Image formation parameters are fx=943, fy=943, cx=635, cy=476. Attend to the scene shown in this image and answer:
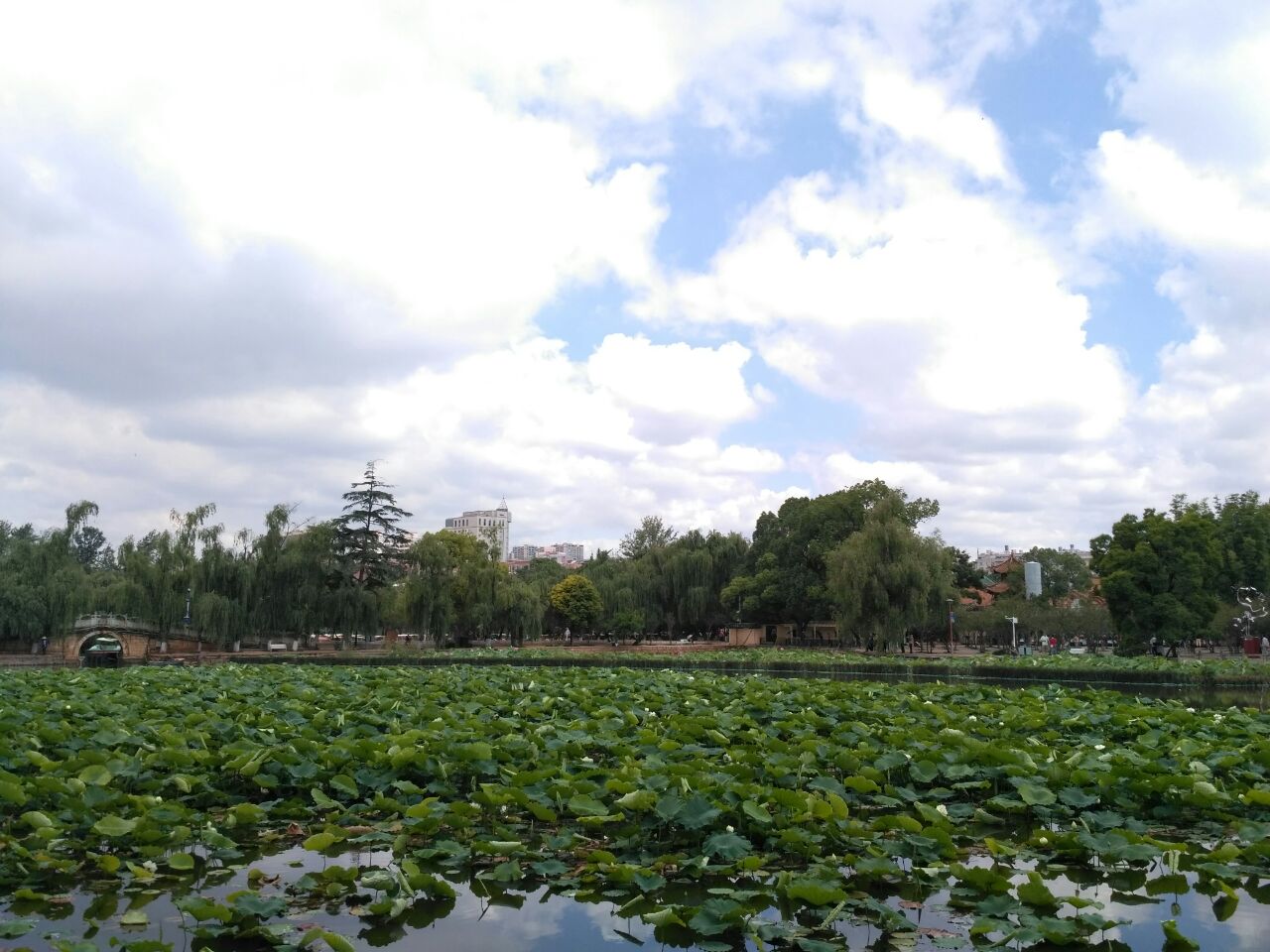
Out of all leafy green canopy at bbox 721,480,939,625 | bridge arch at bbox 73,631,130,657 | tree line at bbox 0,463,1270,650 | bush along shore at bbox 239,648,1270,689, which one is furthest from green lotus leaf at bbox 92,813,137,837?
leafy green canopy at bbox 721,480,939,625

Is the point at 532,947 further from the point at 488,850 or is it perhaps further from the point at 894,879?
the point at 894,879

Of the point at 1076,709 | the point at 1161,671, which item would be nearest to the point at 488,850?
the point at 1076,709

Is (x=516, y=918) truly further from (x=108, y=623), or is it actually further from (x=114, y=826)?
(x=108, y=623)

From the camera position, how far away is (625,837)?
466 cm

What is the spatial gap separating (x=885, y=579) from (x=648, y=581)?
19609 millimetres

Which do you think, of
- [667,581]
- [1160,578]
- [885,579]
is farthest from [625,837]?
[667,581]

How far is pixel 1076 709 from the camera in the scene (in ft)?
30.1

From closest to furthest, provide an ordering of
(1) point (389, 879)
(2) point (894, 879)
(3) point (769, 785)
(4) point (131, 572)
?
(1) point (389, 879), (2) point (894, 879), (3) point (769, 785), (4) point (131, 572)

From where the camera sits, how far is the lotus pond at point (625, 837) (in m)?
3.64

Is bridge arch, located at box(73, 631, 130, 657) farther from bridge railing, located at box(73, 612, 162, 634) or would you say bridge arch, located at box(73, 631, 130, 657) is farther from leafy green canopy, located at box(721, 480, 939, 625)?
leafy green canopy, located at box(721, 480, 939, 625)

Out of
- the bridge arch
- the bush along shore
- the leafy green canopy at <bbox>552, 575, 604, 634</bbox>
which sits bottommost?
the bridge arch

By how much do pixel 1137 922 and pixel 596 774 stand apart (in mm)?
2835

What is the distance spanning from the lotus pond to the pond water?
0.01 metres

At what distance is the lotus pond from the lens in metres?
3.64
